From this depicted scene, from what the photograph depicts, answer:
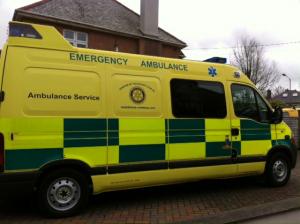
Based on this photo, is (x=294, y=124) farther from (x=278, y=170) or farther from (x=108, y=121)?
(x=108, y=121)

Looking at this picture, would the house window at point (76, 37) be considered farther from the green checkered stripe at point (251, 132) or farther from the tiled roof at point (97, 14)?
the green checkered stripe at point (251, 132)

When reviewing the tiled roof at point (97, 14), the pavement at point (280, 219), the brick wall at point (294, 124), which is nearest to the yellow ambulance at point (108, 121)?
the pavement at point (280, 219)

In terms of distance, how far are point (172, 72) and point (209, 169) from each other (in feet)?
6.01

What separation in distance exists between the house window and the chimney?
12.0 feet

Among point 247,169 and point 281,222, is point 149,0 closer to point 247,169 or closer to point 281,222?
point 247,169

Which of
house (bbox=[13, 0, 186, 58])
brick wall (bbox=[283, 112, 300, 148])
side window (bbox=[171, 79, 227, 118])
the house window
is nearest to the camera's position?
side window (bbox=[171, 79, 227, 118])

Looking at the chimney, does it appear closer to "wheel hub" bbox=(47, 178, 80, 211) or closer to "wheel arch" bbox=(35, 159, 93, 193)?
"wheel arch" bbox=(35, 159, 93, 193)

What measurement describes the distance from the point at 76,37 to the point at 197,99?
18.2m

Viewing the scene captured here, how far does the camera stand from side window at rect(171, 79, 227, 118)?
7344 millimetres

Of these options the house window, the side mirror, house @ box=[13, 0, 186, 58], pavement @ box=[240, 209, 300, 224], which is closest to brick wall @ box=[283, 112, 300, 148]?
the side mirror

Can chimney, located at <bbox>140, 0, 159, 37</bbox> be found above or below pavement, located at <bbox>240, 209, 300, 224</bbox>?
above

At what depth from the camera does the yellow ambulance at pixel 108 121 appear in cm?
597

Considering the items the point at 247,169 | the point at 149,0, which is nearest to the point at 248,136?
the point at 247,169

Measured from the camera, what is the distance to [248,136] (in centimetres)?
823
